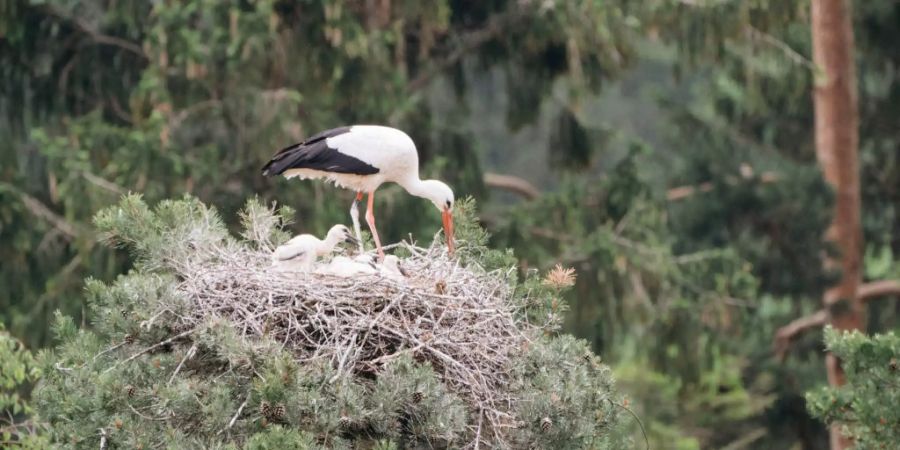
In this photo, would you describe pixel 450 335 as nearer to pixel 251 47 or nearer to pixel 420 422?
pixel 420 422

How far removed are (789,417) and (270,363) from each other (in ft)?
49.5

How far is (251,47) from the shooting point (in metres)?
16.5

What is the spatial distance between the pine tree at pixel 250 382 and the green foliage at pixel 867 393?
176 cm

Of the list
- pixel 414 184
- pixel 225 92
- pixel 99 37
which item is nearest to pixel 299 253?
pixel 414 184

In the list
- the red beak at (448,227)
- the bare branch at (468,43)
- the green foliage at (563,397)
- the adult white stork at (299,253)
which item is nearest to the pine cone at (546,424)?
the green foliage at (563,397)

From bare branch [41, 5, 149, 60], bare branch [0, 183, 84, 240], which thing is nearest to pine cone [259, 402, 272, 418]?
bare branch [0, 183, 84, 240]

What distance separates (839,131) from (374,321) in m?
13.9

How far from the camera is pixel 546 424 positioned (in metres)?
7.04

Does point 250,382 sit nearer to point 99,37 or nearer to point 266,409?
point 266,409

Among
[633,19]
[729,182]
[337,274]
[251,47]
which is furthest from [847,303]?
[337,274]

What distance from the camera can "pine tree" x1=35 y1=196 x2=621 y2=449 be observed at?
6648mm

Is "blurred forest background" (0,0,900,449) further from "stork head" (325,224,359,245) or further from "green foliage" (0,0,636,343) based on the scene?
"stork head" (325,224,359,245)

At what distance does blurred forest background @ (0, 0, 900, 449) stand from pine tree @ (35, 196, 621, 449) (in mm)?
8215

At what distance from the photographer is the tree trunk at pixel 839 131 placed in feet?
66.0
